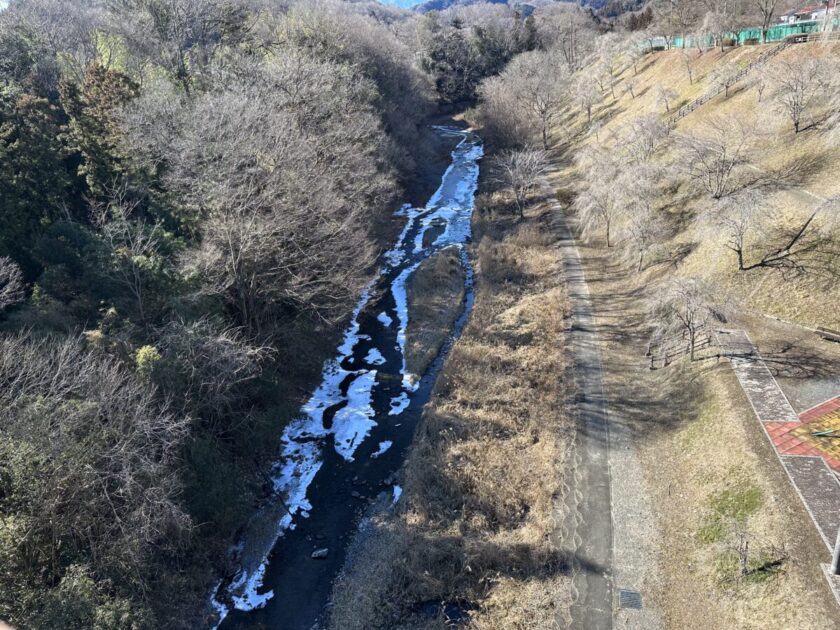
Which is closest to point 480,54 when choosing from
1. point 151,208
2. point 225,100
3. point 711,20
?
point 711,20

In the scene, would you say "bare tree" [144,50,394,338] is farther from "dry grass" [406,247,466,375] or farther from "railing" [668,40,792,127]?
"railing" [668,40,792,127]

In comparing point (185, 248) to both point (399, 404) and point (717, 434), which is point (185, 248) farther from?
point (717, 434)

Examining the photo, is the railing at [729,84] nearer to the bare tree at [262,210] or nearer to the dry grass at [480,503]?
the dry grass at [480,503]

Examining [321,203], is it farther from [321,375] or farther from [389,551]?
[389,551]

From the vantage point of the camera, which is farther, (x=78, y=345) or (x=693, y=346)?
(x=693, y=346)

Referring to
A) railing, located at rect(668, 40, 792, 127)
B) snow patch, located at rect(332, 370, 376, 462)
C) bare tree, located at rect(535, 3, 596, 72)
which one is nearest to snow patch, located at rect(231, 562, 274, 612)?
snow patch, located at rect(332, 370, 376, 462)

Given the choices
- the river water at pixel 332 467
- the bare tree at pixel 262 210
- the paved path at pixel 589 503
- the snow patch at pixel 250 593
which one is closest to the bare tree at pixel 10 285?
the bare tree at pixel 262 210
